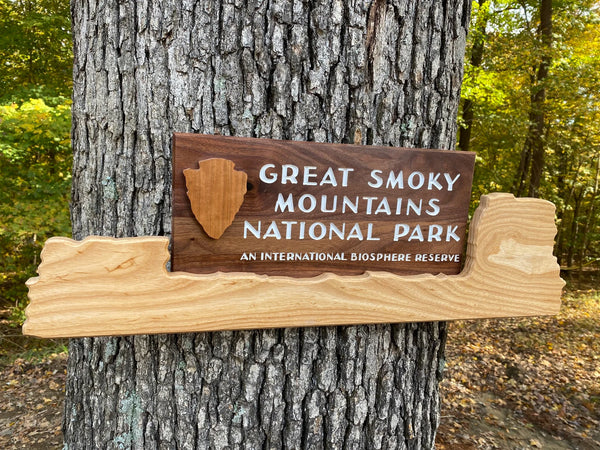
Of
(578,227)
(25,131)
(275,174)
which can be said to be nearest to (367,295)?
(275,174)

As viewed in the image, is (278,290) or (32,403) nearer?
(278,290)

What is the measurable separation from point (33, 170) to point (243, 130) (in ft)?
18.2

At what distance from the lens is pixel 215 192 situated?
1.08m

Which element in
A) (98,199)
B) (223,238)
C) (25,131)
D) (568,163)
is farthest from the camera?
(568,163)

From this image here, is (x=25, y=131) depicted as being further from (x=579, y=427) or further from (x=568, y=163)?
(x=568, y=163)

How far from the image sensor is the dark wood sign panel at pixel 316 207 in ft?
3.56

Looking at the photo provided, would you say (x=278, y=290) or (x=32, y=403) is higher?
(x=278, y=290)

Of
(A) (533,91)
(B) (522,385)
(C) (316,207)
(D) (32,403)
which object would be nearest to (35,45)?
(D) (32,403)

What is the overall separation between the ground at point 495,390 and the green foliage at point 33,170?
5.34 ft

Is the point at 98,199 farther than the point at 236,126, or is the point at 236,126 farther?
the point at 98,199

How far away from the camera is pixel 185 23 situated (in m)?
1.12

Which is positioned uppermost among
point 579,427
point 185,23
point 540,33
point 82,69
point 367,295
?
point 540,33

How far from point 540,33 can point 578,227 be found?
21.3ft

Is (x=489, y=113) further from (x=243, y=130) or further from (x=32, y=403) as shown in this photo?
(x=32, y=403)
